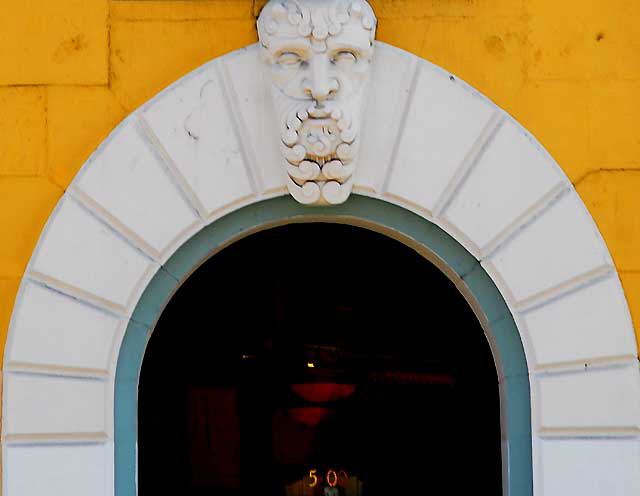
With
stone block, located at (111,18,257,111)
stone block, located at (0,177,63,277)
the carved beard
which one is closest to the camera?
the carved beard

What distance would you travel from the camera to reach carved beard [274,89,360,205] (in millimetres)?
6762

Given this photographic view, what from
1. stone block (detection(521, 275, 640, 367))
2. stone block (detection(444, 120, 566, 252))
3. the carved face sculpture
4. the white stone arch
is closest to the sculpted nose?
the carved face sculpture

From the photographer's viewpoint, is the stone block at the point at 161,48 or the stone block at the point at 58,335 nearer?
the stone block at the point at 58,335

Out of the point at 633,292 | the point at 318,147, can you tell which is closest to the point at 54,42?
the point at 318,147

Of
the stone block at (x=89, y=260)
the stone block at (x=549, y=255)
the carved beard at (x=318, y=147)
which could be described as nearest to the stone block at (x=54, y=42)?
the stone block at (x=89, y=260)

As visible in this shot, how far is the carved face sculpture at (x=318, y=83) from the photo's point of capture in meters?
6.77

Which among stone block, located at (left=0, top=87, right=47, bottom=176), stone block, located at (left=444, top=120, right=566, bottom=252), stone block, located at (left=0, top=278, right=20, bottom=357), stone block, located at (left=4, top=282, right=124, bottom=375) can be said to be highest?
stone block, located at (left=0, top=87, right=47, bottom=176)

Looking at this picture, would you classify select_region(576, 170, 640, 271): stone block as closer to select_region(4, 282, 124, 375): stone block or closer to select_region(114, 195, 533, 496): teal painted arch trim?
select_region(114, 195, 533, 496): teal painted arch trim

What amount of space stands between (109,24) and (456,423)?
4.59 m

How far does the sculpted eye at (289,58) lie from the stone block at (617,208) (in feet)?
5.33

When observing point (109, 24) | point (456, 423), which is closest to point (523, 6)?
point (109, 24)

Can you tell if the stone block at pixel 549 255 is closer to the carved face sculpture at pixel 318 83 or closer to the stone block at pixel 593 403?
the stone block at pixel 593 403

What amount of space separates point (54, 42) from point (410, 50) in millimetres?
1900

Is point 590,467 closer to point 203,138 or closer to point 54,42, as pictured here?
point 203,138
